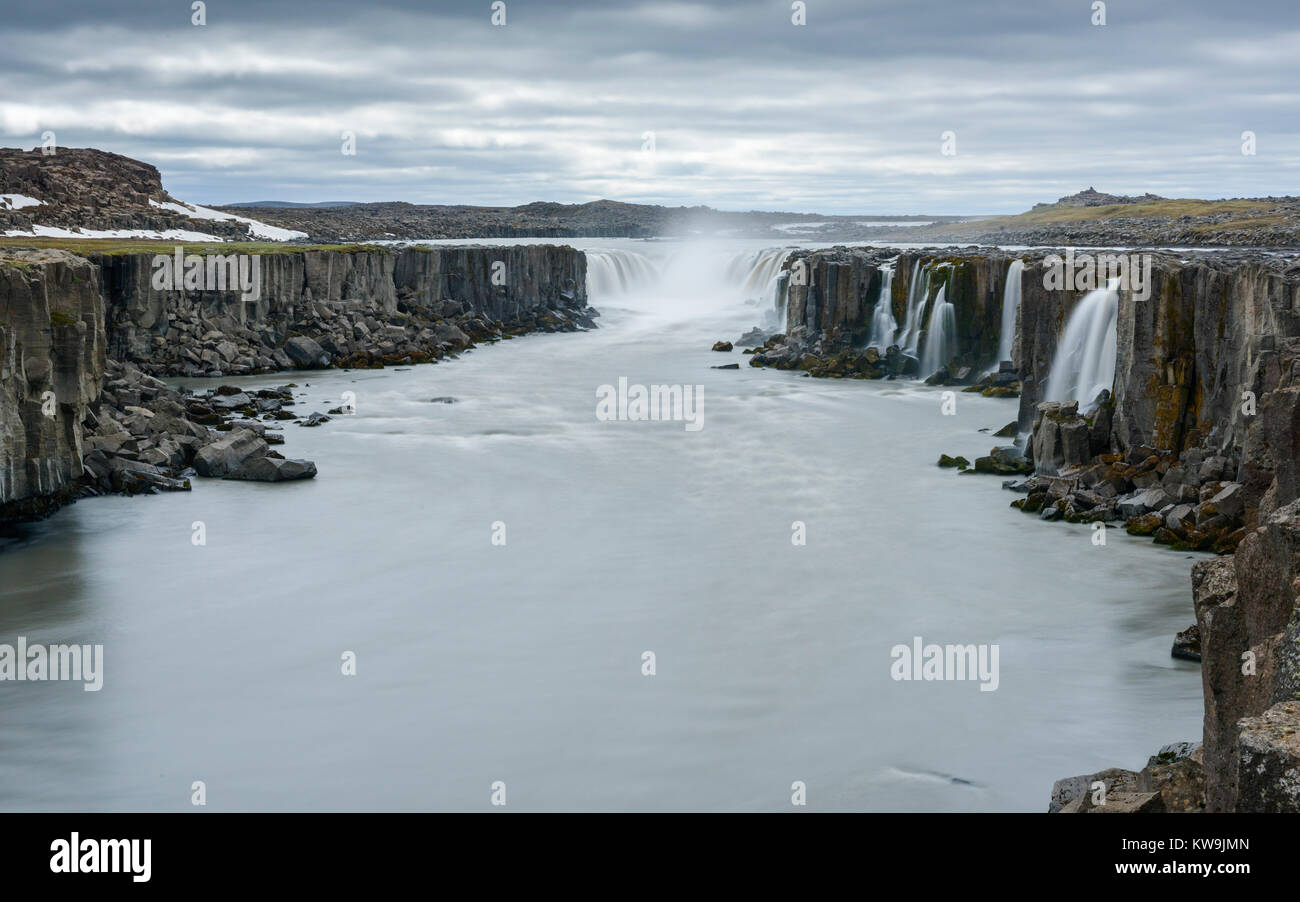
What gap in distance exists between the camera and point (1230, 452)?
23969mm

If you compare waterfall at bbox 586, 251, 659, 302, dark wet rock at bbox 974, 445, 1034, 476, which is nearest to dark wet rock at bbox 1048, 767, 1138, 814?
dark wet rock at bbox 974, 445, 1034, 476

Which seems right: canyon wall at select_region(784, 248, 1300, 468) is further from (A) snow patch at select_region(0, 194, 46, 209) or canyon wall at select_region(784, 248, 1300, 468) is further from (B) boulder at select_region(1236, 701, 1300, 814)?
(A) snow patch at select_region(0, 194, 46, 209)

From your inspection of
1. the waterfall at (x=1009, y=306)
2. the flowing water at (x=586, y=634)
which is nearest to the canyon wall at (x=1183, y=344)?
the flowing water at (x=586, y=634)

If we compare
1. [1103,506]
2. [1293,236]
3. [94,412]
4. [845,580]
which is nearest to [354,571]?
[845,580]

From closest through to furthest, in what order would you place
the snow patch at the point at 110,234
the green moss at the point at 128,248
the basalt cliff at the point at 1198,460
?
the basalt cliff at the point at 1198,460, the green moss at the point at 128,248, the snow patch at the point at 110,234

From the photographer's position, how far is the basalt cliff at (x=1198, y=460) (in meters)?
8.81

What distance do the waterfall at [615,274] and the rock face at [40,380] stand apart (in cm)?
6100

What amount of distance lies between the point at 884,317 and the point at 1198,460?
29625 mm

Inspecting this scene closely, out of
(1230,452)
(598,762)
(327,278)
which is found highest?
(327,278)

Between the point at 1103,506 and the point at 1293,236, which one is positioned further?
the point at 1293,236

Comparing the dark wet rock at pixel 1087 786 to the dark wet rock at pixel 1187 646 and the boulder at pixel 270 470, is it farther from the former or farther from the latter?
the boulder at pixel 270 470

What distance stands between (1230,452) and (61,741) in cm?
2066

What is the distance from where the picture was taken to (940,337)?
48.9m
